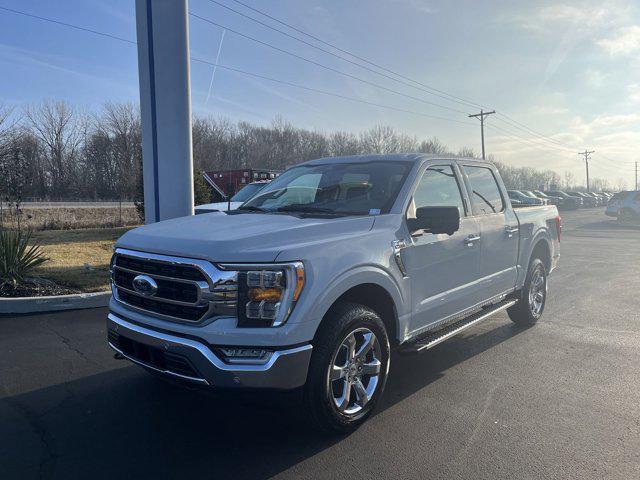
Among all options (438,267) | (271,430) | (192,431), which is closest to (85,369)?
(192,431)

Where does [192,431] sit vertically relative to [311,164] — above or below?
below

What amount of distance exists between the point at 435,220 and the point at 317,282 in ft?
3.92

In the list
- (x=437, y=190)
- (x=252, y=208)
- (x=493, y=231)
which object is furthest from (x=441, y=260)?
(x=252, y=208)

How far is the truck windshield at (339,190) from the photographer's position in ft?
13.4

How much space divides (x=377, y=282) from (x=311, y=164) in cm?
197

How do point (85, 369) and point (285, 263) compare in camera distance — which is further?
point (85, 369)

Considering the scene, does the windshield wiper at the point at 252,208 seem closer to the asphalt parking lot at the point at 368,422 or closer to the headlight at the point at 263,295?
the headlight at the point at 263,295

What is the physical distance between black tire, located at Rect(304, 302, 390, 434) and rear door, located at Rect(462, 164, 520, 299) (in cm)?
195

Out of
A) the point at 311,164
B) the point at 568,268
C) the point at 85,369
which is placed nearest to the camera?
the point at 85,369

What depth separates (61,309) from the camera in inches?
266

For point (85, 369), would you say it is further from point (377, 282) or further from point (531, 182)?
point (531, 182)

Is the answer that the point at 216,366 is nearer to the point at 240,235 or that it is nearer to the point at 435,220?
the point at 240,235

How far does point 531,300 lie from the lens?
6.19 metres

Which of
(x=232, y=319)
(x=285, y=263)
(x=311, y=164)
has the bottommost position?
(x=232, y=319)
